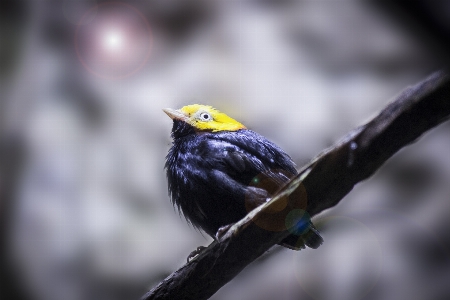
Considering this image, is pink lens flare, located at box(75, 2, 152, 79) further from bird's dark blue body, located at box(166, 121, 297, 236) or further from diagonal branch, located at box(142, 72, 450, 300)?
Answer: diagonal branch, located at box(142, 72, 450, 300)

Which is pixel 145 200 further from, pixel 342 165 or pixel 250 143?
pixel 342 165

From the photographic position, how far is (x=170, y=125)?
64.1 inches

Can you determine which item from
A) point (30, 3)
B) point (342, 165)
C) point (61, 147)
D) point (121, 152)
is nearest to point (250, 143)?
point (342, 165)

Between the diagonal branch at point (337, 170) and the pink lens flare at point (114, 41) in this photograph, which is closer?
the diagonal branch at point (337, 170)

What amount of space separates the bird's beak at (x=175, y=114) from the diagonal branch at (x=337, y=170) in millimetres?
546

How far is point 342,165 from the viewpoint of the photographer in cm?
106

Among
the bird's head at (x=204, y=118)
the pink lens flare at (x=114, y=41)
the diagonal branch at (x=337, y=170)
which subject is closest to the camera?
the diagonal branch at (x=337, y=170)

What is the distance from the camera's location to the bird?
1357 millimetres

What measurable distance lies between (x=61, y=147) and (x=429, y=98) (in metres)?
1.45

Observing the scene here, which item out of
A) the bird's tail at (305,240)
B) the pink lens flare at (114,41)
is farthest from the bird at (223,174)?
the pink lens flare at (114,41)

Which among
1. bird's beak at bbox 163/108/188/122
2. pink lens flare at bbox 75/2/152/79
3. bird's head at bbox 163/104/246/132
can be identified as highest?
pink lens flare at bbox 75/2/152/79

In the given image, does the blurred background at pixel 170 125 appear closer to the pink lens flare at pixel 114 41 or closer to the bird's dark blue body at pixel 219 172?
the pink lens flare at pixel 114 41

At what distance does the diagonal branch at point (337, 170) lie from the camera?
0.99 metres

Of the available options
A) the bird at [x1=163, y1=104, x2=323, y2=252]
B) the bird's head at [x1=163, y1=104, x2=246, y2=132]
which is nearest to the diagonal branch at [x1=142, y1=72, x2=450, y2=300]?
the bird at [x1=163, y1=104, x2=323, y2=252]
